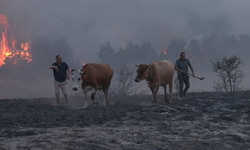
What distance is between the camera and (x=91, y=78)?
42.1ft

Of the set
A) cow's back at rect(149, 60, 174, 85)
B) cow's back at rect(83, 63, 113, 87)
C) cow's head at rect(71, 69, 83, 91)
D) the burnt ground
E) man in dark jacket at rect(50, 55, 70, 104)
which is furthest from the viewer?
man in dark jacket at rect(50, 55, 70, 104)

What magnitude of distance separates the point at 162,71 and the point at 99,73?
9.15ft

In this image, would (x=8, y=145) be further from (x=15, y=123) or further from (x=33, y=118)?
(x=33, y=118)

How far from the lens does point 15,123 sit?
7.58m

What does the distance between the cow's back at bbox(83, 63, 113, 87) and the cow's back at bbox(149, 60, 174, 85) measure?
2307mm

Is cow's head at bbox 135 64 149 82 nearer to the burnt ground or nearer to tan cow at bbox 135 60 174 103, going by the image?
tan cow at bbox 135 60 174 103

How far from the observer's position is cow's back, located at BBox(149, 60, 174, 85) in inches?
500

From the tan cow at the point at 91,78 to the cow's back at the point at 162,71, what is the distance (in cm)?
234

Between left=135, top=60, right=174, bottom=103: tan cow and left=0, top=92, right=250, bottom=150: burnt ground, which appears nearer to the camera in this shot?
left=0, top=92, right=250, bottom=150: burnt ground

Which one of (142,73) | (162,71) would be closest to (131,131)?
(142,73)

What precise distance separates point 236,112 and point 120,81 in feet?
64.6

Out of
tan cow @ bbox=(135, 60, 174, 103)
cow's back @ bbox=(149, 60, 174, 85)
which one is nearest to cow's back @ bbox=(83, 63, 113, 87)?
tan cow @ bbox=(135, 60, 174, 103)


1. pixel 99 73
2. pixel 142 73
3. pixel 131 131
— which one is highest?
pixel 99 73

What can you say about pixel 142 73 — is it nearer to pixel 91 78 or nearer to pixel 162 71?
pixel 162 71
